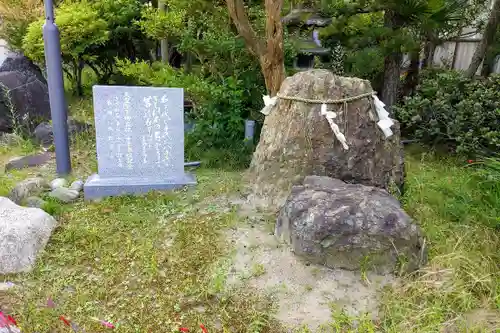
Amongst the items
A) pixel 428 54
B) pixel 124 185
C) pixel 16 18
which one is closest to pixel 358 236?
pixel 124 185

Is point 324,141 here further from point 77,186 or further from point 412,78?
point 412,78

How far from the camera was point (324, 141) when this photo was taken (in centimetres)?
363

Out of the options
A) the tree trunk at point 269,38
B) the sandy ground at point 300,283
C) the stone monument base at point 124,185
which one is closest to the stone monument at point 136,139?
the stone monument base at point 124,185

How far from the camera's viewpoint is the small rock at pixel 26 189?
12.6ft

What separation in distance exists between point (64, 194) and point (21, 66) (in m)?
3.97

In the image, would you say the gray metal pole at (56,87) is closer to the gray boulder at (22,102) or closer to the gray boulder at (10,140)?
the gray boulder at (10,140)

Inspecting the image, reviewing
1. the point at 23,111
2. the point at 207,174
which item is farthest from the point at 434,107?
the point at 23,111

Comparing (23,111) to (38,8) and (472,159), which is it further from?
(472,159)

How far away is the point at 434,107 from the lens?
213 inches

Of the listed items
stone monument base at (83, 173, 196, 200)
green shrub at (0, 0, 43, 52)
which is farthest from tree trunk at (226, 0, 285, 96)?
green shrub at (0, 0, 43, 52)

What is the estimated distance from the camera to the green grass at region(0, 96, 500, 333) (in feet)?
7.68

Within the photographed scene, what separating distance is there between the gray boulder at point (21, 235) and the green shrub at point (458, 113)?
4.48 m

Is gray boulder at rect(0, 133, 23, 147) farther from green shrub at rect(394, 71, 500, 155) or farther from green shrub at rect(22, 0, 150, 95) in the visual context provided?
green shrub at rect(394, 71, 500, 155)

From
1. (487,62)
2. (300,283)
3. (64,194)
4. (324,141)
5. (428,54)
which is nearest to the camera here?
(300,283)
